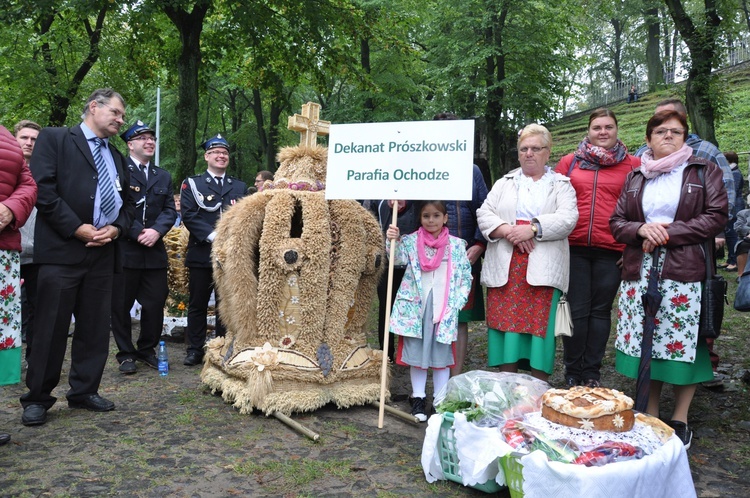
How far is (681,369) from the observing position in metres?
3.98

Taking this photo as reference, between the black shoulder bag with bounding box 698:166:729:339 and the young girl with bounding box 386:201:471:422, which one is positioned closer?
the black shoulder bag with bounding box 698:166:729:339

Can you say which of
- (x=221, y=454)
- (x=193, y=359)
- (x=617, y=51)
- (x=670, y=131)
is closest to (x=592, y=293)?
(x=670, y=131)

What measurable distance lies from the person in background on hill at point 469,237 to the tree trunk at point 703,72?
6.69m

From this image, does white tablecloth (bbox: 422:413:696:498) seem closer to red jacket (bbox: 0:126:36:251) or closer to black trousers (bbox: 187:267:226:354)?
red jacket (bbox: 0:126:36:251)

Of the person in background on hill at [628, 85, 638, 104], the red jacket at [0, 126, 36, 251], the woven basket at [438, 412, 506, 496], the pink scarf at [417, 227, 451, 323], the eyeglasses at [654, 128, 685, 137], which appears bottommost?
the woven basket at [438, 412, 506, 496]

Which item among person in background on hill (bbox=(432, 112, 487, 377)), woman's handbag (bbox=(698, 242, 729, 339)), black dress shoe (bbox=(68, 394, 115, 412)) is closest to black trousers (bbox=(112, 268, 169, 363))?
black dress shoe (bbox=(68, 394, 115, 412))

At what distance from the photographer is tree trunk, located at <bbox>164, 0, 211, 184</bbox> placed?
10.9 meters

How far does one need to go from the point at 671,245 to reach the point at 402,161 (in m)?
1.82

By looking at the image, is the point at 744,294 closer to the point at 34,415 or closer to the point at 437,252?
the point at 437,252

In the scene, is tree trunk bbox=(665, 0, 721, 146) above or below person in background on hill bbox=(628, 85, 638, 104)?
below

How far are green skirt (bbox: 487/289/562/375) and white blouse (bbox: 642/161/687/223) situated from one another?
81 cm

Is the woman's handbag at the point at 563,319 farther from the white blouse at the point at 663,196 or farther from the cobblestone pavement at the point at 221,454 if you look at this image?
the cobblestone pavement at the point at 221,454

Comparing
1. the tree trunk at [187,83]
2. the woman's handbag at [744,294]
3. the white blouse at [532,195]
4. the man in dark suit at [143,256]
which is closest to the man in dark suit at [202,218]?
the man in dark suit at [143,256]

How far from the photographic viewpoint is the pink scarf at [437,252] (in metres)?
4.57
